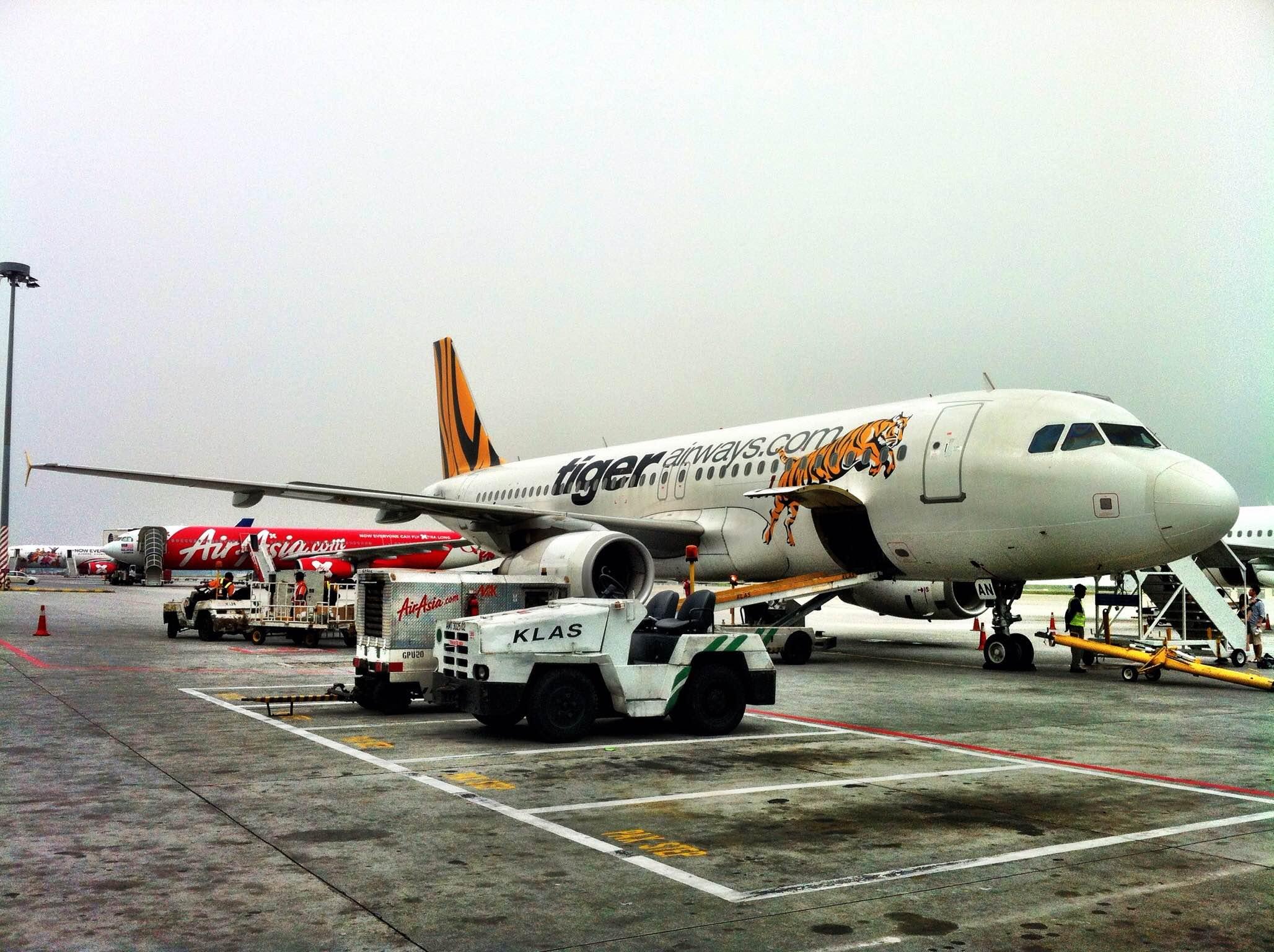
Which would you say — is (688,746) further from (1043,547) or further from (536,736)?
(1043,547)

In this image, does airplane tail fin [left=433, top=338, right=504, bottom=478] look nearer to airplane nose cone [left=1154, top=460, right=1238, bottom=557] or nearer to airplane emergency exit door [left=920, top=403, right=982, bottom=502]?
airplane emergency exit door [left=920, top=403, right=982, bottom=502]

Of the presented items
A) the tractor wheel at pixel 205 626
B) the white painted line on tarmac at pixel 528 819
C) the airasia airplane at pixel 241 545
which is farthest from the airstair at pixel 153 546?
the white painted line on tarmac at pixel 528 819

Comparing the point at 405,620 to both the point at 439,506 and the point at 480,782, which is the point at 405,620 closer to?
the point at 480,782

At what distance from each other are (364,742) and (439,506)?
11.0m

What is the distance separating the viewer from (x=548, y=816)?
269 inches

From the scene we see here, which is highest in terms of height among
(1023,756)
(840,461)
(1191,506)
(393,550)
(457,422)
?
(457,422)

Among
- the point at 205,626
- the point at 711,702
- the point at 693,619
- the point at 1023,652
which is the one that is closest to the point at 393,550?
the point at 205,626

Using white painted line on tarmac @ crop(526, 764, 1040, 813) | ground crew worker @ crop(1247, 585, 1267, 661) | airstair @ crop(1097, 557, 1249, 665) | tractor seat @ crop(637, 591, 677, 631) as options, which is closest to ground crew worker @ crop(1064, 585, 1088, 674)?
airstair @ crop(1097, 557, 1249, 665)

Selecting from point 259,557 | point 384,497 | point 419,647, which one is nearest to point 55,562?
point 259,557

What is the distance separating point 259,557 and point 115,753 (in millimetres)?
20663

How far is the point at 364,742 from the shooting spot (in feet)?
32.3

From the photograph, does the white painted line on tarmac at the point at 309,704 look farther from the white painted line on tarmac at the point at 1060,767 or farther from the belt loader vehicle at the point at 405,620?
the white painted line on tarmac at the point at 1060,767

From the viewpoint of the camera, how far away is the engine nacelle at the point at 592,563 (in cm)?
1617

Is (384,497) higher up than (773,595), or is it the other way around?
(384,497)
